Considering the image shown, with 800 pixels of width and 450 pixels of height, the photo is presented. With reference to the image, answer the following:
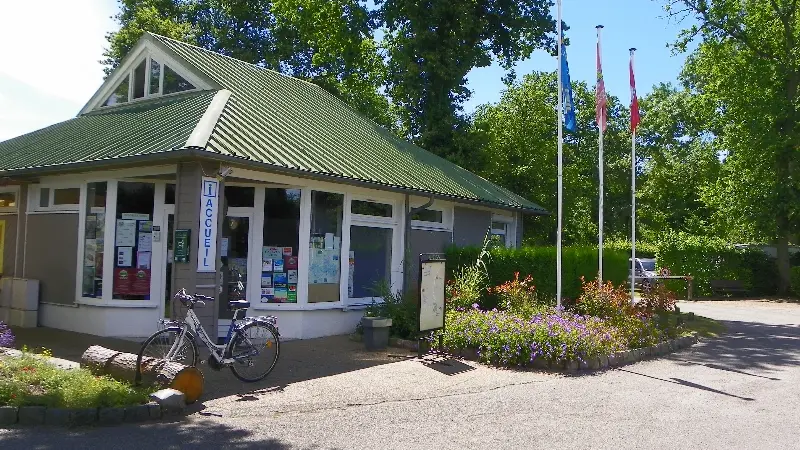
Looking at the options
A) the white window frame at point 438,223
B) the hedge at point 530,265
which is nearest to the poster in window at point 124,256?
the white window frame at point 438,223

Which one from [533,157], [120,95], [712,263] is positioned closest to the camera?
[120,95]

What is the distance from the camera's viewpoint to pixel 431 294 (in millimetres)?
11195

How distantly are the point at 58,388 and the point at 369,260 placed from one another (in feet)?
24.1

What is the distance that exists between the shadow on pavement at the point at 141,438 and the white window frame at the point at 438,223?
8905mm

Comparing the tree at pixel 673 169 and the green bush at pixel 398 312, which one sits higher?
the tree at pixel 673 169

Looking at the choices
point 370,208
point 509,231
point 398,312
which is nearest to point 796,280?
point 509,231

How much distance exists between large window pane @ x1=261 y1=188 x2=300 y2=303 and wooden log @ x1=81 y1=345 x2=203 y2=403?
409cm

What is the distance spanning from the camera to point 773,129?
29031 millimetres

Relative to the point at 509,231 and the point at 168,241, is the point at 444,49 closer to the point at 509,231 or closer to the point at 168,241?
the point at 509,231

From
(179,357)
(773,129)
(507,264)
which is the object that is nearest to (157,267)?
(179,357)

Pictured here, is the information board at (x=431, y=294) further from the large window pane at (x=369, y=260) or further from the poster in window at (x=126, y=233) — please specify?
the poster in window at (x=126, y=233)

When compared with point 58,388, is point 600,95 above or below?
above

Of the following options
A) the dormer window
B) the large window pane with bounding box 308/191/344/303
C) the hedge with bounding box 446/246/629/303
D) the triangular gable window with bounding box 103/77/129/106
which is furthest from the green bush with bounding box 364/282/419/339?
the triangular gable window with bounding box 103/77/129/106

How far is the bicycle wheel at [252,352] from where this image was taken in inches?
341
